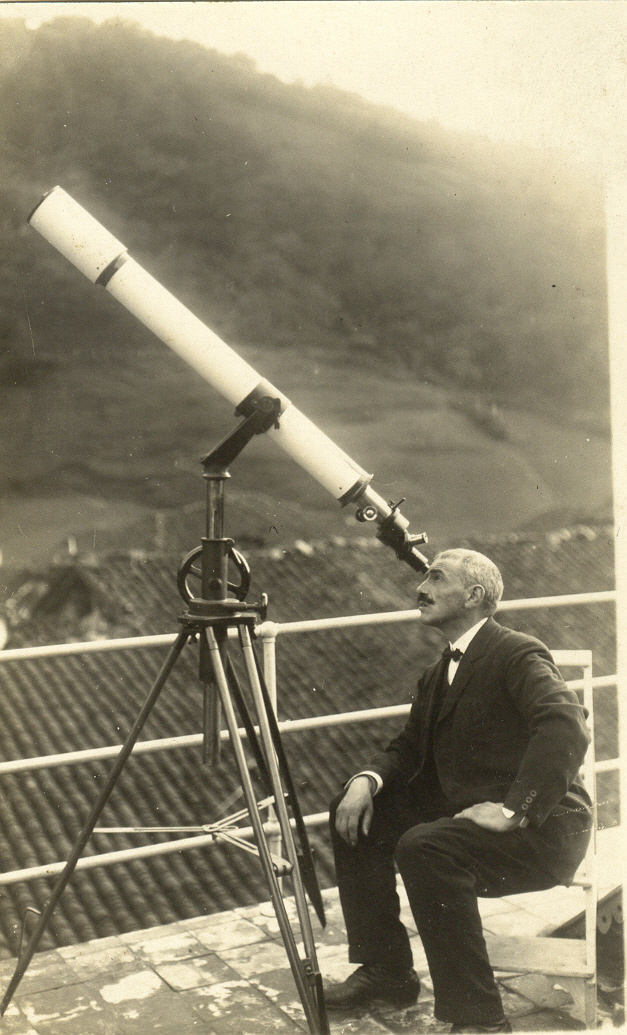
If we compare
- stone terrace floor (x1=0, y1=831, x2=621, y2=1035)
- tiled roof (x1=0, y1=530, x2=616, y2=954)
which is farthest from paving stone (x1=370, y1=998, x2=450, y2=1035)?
tiled roof (x1=0, y1=530, x2=616, y2=954)

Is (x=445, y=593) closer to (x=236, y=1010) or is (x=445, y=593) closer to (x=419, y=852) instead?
(x=419, y=852)

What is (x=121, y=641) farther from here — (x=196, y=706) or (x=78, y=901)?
(x=196, y=706)

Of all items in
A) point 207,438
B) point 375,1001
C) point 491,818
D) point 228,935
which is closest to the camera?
point 491,818

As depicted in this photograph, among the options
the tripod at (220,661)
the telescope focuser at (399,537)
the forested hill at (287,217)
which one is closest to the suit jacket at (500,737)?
the telescope focuser at (399,537)

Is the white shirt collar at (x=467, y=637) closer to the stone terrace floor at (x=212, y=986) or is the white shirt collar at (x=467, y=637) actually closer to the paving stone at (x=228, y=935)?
the stone terrace floor at (x=212, y=986)

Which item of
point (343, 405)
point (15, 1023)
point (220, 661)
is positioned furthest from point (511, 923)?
point (343, 405)

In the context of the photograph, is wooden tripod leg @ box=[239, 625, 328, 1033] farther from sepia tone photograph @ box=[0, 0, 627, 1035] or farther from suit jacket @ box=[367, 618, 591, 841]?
suit jacket @ box=[367, 618, 591, 841]
